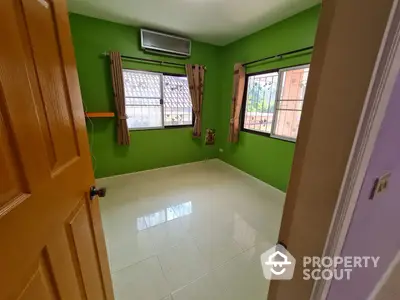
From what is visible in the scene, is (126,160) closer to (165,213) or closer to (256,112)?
(165,213)

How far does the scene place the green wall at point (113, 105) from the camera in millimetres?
2637

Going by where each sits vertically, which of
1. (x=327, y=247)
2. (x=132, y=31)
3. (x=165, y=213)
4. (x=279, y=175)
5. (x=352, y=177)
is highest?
(x=132, y=31)

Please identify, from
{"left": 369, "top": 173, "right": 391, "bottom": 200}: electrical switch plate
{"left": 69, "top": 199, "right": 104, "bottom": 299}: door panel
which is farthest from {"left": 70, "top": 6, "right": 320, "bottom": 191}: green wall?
{"left": 69, "top": 199, "right": 104, "bottom": 299}: door panel

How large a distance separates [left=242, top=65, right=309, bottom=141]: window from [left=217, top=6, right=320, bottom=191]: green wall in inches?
5.1

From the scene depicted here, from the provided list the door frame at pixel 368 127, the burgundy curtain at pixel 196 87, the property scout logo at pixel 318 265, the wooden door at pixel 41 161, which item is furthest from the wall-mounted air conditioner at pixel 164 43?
the property scout logo at pixel 318 265

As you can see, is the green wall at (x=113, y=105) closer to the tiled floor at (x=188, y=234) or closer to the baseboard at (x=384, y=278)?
the tiled floor at (x=188, y=234)

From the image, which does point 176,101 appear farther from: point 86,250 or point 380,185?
point 380,185

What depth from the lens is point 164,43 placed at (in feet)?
9.85

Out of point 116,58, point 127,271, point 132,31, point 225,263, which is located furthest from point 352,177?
point 132,31

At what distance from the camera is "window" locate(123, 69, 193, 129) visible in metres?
3.10

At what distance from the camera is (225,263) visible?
61.6 inches

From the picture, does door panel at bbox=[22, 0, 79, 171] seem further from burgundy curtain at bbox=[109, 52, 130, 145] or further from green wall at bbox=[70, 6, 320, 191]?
green wall at bbox=[70, 6, 320, 191]

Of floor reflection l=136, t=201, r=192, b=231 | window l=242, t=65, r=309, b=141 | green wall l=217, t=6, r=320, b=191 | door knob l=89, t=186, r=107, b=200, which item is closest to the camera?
door knob l=89, t=186, r=107, b=200

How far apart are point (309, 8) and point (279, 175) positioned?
2.27 metres
